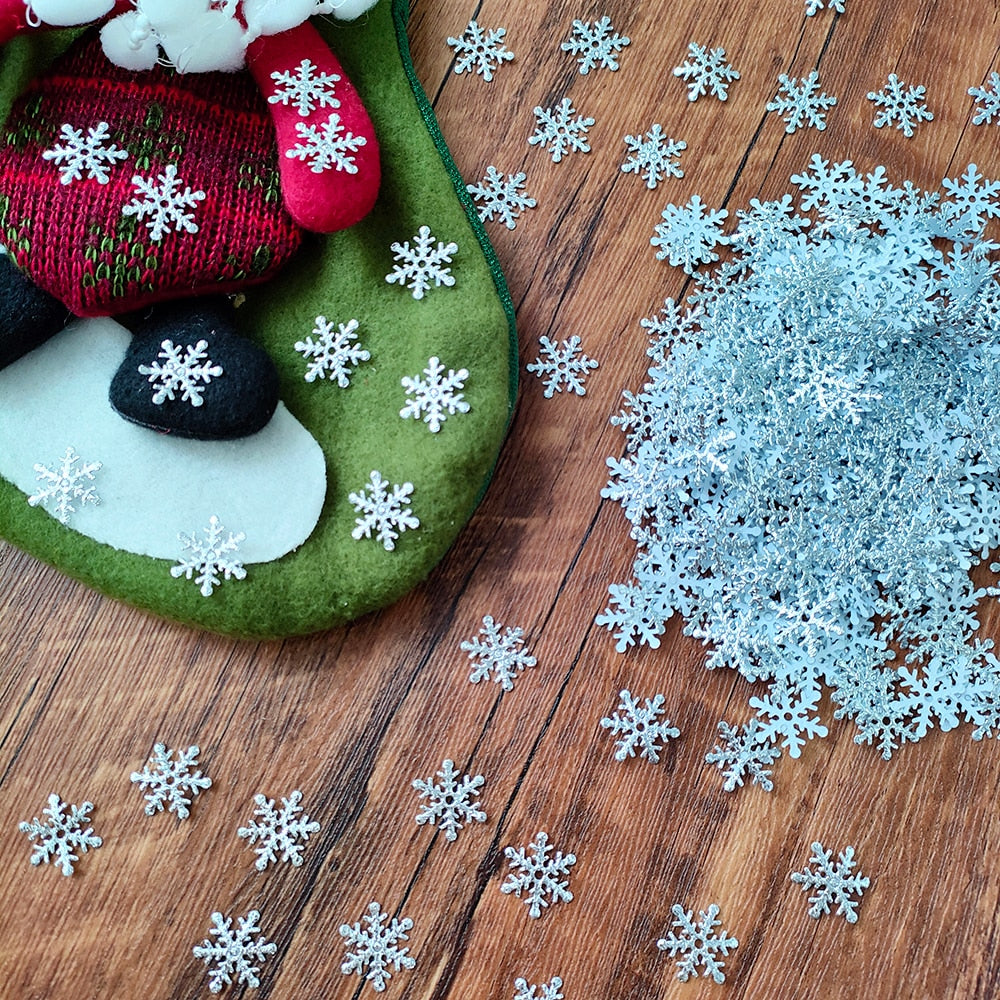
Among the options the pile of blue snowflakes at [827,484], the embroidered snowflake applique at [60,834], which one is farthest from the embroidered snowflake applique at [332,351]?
the embroidered snowflake applique at [60,834]

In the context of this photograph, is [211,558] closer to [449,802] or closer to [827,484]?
[449,802]

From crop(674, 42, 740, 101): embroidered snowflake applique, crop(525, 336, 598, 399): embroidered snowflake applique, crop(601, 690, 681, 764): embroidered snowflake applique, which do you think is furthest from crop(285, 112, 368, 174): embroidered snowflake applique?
crop(601, 690, 681, 764): embroidered snowflake applique

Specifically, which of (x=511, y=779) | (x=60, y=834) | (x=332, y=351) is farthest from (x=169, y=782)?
(x=332, y=351)

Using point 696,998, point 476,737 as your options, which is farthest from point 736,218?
point 696,998

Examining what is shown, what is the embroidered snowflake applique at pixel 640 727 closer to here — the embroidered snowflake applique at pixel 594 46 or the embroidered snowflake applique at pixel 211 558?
the embroidered snowflake applique at pixel 211 558

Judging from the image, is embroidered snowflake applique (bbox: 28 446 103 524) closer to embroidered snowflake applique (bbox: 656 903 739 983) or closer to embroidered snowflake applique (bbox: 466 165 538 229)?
embroidered snowflake applique (bbox: 466 165 538 229)

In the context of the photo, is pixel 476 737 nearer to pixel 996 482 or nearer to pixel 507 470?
pixel 507 470

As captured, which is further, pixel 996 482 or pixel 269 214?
pixel 996 482
